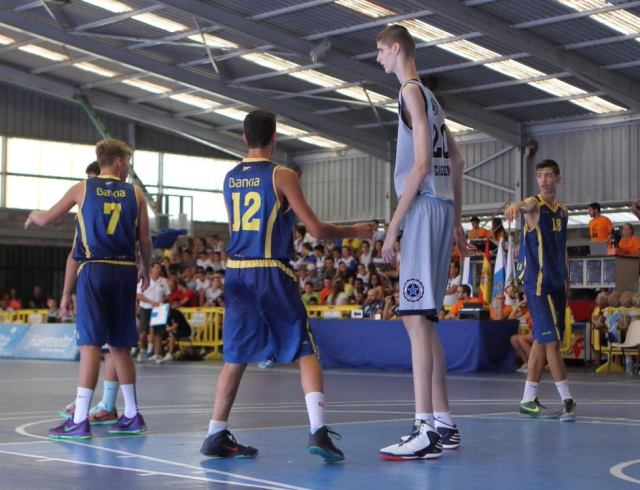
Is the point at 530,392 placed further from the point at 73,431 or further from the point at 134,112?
the point at 134,112

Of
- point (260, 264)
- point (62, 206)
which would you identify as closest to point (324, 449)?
point (260, 264)

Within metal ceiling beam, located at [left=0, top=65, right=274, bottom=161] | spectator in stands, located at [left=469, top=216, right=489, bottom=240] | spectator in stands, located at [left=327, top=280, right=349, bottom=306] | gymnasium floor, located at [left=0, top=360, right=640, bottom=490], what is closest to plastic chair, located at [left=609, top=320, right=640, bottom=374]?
gymnasium floor, located at [left=0, top=360, right=640, bottom=490]

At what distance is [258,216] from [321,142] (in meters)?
32.3

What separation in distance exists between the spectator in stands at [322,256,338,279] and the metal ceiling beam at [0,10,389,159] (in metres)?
5.63

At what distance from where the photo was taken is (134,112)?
36250 mm

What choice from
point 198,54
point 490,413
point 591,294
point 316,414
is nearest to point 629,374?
point 591,294

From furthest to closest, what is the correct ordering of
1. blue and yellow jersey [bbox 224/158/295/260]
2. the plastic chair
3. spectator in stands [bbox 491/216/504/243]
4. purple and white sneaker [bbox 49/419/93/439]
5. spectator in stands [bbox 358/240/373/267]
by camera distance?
1. spectator in stands [bbox 358/240/373/267]
2. spectator in stands [bbox 491/216/504/243]
3. the plastic chair
4. purple and white sneaker [bbox 49/419/93/439]
5. blue and yellow jersey [bbox 224/158/295/260]

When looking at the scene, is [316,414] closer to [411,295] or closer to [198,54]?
[411,295]

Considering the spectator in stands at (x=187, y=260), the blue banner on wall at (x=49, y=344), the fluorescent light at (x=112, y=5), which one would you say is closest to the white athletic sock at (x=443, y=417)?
the blue banner on wall at (x=49, y=344)

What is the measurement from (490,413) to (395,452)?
344cm

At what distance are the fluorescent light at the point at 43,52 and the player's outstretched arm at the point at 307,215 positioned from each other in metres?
27.4

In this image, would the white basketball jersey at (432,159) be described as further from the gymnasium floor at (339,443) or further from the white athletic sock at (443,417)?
the gymnasium floor at (339,443)

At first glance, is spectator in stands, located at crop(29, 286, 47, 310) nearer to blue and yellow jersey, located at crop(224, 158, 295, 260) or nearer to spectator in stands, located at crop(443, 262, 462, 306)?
spectator in stands, located at crop(443, 262, 462, 306)

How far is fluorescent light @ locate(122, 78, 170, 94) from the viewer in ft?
112
